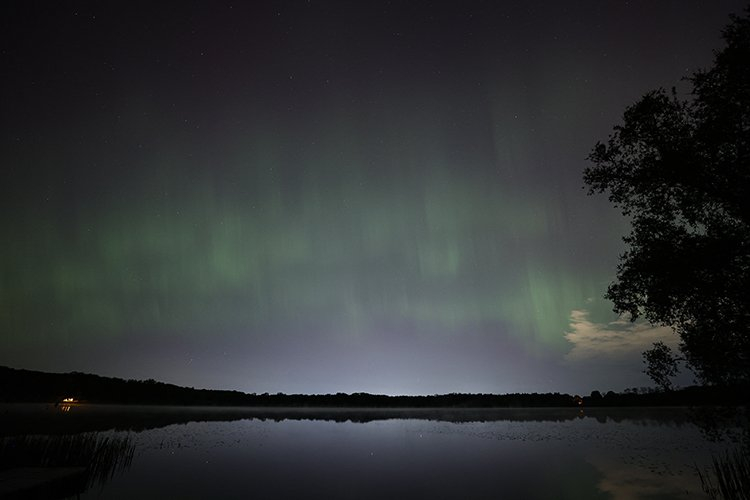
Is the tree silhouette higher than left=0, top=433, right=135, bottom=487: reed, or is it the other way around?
the tree silhouette

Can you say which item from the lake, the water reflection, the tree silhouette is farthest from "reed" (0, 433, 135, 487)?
the tree silhouette

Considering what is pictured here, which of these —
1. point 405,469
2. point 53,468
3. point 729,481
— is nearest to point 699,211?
point 729,481

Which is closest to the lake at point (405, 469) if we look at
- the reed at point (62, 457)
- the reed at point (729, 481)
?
the reed at point (62, 457)

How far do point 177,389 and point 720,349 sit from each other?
205041 mm

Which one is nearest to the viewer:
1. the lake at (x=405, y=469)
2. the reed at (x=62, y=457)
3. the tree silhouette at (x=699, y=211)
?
the tree silhouette at (x=699, y=211)

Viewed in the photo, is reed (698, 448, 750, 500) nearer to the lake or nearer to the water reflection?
the lake

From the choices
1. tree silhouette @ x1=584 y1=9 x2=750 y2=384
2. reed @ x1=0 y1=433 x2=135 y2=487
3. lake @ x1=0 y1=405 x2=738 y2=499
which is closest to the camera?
tree silhouette @ x1=584 y1=9 x2=750 y2=384

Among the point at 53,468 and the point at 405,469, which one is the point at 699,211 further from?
the point at 53,468

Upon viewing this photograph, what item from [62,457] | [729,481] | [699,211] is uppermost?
[699,211]

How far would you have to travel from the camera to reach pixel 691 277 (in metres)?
15.7

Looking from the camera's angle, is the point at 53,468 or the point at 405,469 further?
the point at 405,469

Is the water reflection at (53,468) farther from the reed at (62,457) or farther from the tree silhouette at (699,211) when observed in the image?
the tree silhouette at (699,211)

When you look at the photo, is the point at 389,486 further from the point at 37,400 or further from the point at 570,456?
the point at 37,400

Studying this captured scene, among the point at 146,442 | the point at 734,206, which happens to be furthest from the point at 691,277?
the point at 146,442
